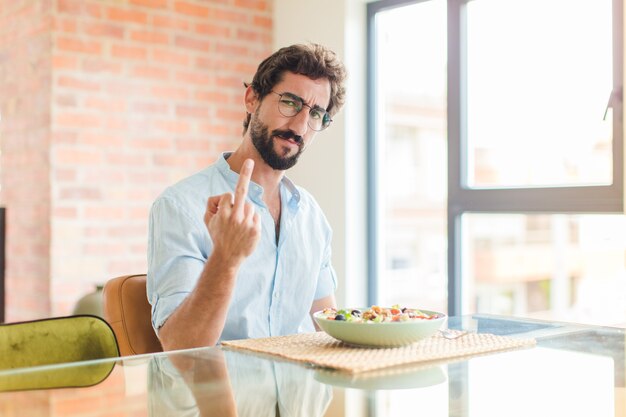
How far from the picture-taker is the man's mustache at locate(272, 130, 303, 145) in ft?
6.95

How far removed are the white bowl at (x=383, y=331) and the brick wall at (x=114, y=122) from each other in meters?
1.95

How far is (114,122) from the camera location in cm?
326

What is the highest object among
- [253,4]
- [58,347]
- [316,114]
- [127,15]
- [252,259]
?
[253,4]

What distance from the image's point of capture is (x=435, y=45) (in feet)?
11.3

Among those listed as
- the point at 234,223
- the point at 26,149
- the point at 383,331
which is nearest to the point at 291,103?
the point at 234,223

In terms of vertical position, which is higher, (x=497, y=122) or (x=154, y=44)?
(x=154, y=44)

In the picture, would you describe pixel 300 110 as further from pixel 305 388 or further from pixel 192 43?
pixel 192 43

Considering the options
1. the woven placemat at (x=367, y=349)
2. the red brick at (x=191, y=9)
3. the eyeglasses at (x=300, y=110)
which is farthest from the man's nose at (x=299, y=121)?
the red brick at (x=191, y=9)

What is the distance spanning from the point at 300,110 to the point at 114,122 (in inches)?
54.2

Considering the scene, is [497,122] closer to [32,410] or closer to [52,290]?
[52,290]

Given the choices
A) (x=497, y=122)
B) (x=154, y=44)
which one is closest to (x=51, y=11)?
(x=154, y=44)

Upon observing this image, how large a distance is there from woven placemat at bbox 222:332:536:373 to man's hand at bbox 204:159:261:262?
0.19m

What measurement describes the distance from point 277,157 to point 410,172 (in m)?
4.64

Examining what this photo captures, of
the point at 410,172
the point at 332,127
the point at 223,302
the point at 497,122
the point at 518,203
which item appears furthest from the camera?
the point at 410,172
